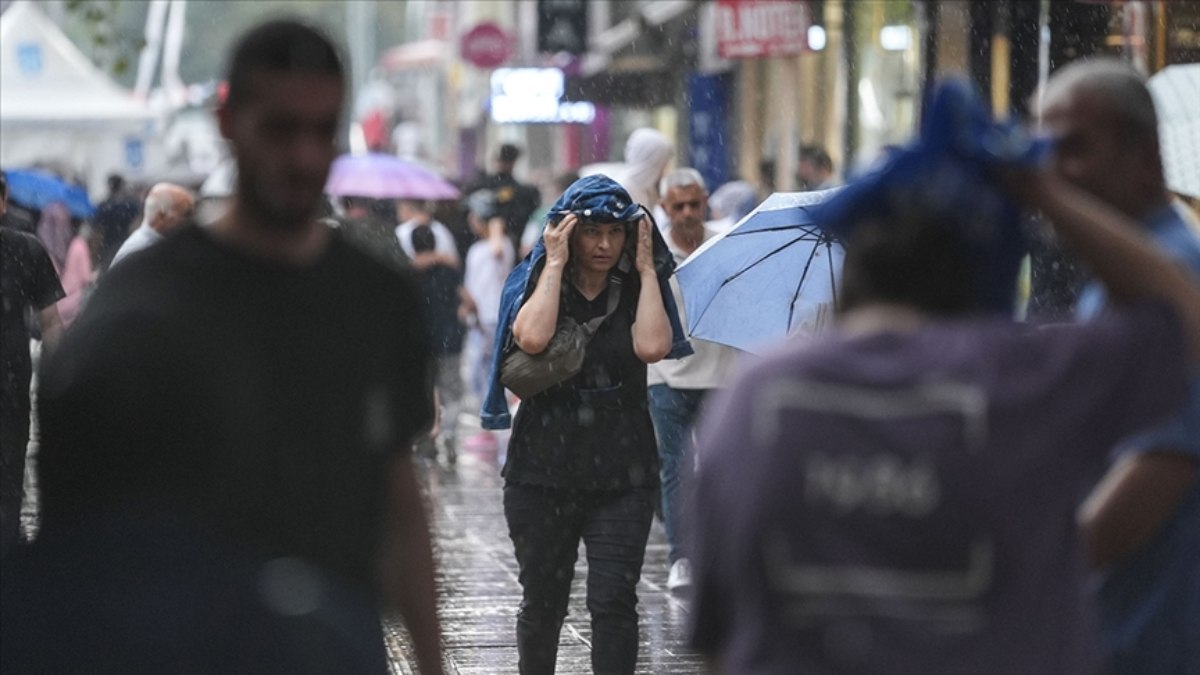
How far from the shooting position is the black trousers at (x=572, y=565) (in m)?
7.36

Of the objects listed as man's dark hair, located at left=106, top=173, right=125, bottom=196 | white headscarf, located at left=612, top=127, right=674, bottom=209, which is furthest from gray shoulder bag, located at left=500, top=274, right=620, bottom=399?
man's dark hair, located at left=106, top=173, right=125, bottom=196

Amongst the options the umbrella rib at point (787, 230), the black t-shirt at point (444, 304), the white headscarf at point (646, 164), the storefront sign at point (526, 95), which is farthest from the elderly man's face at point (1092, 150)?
the storefront sign at point (526, 95)

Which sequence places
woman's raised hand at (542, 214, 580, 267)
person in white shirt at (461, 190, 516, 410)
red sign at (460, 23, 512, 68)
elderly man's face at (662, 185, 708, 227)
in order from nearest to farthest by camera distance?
woman's raised hand at (542, 214, 580, 267) < elderly man's face at (662, 185, 708, 227) < person in white shirt at (461, 190, 516, 410) < red sign at (460, 23, 512, 68)

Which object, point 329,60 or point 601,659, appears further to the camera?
point 601,659

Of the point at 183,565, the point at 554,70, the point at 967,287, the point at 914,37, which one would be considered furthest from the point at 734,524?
the point at 554,70

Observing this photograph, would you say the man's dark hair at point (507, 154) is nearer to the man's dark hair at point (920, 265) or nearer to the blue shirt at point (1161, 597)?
the blue shirt at point (1161, 597)

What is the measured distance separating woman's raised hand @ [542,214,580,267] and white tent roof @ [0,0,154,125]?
2784 centimetres

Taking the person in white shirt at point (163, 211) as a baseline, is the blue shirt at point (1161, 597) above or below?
below

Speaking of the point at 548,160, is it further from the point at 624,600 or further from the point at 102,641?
the point at 102,641

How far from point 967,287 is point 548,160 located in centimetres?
5310

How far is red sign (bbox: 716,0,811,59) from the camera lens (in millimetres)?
22078

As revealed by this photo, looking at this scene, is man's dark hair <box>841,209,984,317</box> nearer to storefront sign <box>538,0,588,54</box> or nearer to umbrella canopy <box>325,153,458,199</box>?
umbrella canopy <box>325,153,458,199</box>

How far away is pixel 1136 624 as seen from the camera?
379cm

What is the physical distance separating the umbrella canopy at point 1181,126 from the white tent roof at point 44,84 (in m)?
27.6
